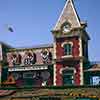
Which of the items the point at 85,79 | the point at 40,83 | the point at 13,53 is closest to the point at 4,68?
the point at 13,53

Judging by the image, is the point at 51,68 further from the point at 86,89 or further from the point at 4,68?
the point at 86,89

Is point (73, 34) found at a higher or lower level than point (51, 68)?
higher

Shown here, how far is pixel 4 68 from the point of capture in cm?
5709

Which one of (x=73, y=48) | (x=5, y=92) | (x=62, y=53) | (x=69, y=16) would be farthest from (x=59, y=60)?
(x=5, y=92)

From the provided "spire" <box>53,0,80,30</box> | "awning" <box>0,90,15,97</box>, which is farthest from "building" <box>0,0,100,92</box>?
"awning" <box>0,90,15,97</box>

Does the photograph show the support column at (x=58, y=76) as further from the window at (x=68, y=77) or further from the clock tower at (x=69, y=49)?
the window at (x=68, y=77)

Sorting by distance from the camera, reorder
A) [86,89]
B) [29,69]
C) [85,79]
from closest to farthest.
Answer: [86,89] < [85,79] < [29,69]

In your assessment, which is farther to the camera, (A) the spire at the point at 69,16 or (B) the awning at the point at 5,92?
(A) the spire at the point at 69,16

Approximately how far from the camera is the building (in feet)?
168

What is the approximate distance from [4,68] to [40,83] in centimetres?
760

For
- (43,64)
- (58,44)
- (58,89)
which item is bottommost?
(58,89)

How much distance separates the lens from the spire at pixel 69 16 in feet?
176

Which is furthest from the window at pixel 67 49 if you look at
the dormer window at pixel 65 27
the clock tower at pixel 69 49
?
the dormer window at pixel 65 27

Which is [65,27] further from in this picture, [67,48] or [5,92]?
[5,92]
